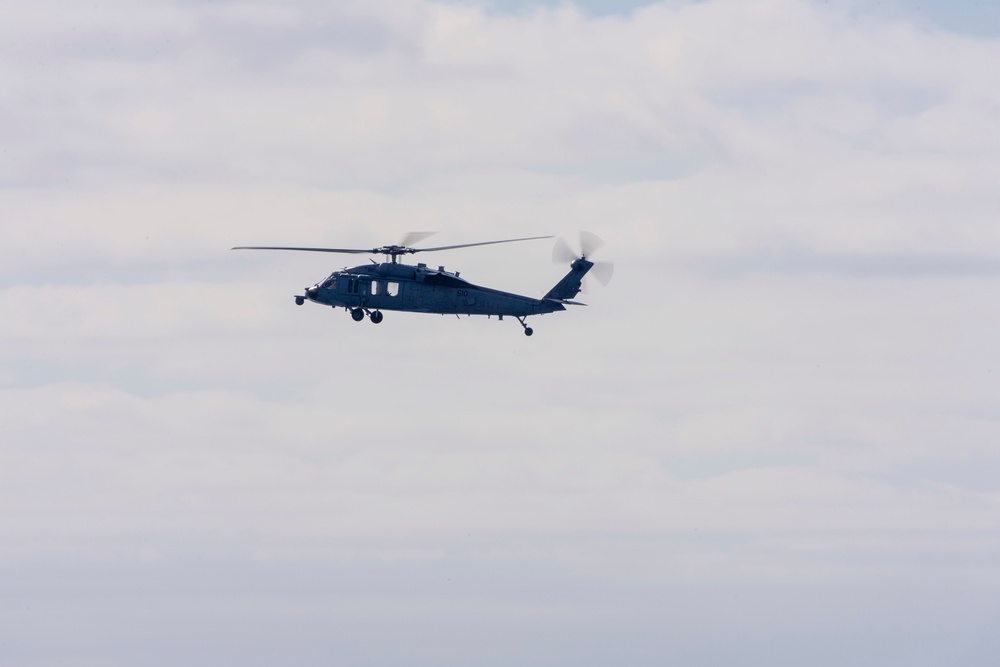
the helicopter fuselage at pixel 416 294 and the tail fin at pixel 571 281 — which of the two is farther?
the tail fin at pixel 571 281

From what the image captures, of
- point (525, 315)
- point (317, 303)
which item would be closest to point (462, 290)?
point (525, 315)

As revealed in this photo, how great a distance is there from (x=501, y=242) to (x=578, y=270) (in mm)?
17593

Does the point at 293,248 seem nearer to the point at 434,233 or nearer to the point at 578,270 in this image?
the point at 434,233

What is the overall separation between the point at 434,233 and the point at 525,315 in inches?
515

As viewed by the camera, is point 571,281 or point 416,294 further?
point 571,281

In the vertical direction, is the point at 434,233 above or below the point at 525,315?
above

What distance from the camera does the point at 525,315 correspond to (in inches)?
3509

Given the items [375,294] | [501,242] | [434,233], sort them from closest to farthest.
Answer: [501,242]
[434,233]
[375,294]

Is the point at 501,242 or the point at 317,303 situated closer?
the point at 501,242

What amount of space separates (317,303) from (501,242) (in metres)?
21.9

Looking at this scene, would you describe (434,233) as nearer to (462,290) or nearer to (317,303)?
(462,290)

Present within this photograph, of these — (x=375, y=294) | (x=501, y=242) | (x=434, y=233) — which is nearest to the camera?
Answer: (x=501, y=242)

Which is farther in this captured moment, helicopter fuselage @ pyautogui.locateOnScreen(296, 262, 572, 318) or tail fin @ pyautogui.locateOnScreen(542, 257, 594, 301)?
tail fin @ pyautogui.locateOnScreen(542, 257, 594, 301)

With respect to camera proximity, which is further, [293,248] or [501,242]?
[293,248]
